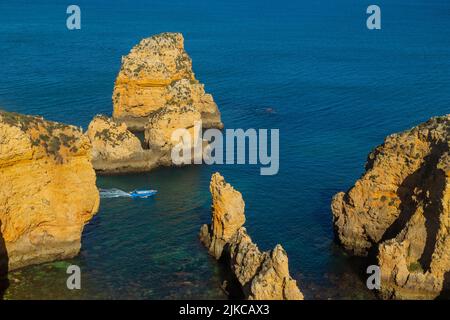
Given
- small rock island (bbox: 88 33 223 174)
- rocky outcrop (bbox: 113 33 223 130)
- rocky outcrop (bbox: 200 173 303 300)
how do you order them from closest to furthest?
rocky outcrop (bbox: 200 173 303 300) < small rock island (bbox: 88 33 223 174) < rocky outcrop (bbox: 113 33 223 130)

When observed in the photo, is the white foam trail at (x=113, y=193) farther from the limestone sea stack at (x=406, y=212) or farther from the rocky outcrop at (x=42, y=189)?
the limestone sea stack at (x=406, y=212)

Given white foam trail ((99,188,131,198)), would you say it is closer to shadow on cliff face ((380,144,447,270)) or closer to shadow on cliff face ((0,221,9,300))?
shadow on cliff face ((0,221,9,300))

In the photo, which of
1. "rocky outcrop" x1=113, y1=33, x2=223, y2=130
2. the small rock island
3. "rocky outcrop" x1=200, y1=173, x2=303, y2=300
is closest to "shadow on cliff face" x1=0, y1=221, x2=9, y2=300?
"rocky outcrop" x1=200, y1=173, x2=303, y2=300

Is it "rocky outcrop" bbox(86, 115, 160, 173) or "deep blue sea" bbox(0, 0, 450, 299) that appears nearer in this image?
"deep blue sea" bbox(0, 0, 450, 299)

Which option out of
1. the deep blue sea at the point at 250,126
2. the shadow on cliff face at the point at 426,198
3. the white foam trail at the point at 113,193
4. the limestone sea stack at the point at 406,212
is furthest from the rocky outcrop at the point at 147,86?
the shadow on cliff face at the point at 426,198

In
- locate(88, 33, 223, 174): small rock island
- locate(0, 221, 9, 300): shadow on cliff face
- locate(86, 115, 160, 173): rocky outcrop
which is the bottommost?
locate(0, 221, 9, 300): shadow on cliff face

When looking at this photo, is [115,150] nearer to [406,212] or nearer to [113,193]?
[113,193]

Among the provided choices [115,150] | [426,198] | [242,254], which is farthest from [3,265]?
[426,198]
